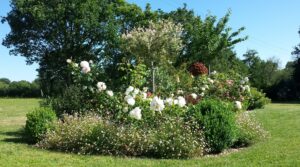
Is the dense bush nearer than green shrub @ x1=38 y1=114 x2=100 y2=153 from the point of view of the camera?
Yes

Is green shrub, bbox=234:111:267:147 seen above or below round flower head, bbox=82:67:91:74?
below

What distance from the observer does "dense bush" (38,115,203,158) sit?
339 inches

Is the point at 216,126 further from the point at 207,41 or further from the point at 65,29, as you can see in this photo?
the point at 65,29

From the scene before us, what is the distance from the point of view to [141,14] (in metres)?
34.8

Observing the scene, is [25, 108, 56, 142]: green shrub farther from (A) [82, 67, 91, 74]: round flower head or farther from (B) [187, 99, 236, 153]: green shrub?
(B) [187, 99, 236, 153]: green shrub

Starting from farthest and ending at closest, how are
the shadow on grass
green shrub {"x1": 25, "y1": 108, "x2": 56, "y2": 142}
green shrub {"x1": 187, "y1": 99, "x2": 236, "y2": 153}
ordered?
the shadow on grass, green shrub {"x1": 25, "y1": 108, "x2": 56, "y2": 142}, green shrub {"x1": 187, "y1": 99, "x2": 236, "y2": 153}

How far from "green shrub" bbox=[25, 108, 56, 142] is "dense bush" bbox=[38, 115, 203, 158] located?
2.84ft

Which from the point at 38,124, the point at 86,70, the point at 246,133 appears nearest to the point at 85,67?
the point at 86,70

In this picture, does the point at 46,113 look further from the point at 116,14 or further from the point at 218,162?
the point at 116,14

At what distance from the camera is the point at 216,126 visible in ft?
29.7

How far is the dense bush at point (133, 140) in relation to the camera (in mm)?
8602

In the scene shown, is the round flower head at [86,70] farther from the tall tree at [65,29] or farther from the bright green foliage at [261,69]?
the bright green foliage at [261,69]

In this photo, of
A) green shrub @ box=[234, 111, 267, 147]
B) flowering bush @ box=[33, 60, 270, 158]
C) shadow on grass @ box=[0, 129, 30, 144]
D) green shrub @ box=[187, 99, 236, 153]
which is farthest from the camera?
shadow on grass @ box=[0, 129, 30, 144]

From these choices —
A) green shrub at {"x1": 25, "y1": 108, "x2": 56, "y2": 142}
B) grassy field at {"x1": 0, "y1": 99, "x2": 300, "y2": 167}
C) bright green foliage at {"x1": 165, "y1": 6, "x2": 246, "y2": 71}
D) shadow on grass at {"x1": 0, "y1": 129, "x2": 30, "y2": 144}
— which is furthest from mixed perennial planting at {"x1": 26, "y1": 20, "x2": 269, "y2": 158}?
bright green foliage at {"x1": 165, "y1": 6, "x2": 246, "y2": 71}
